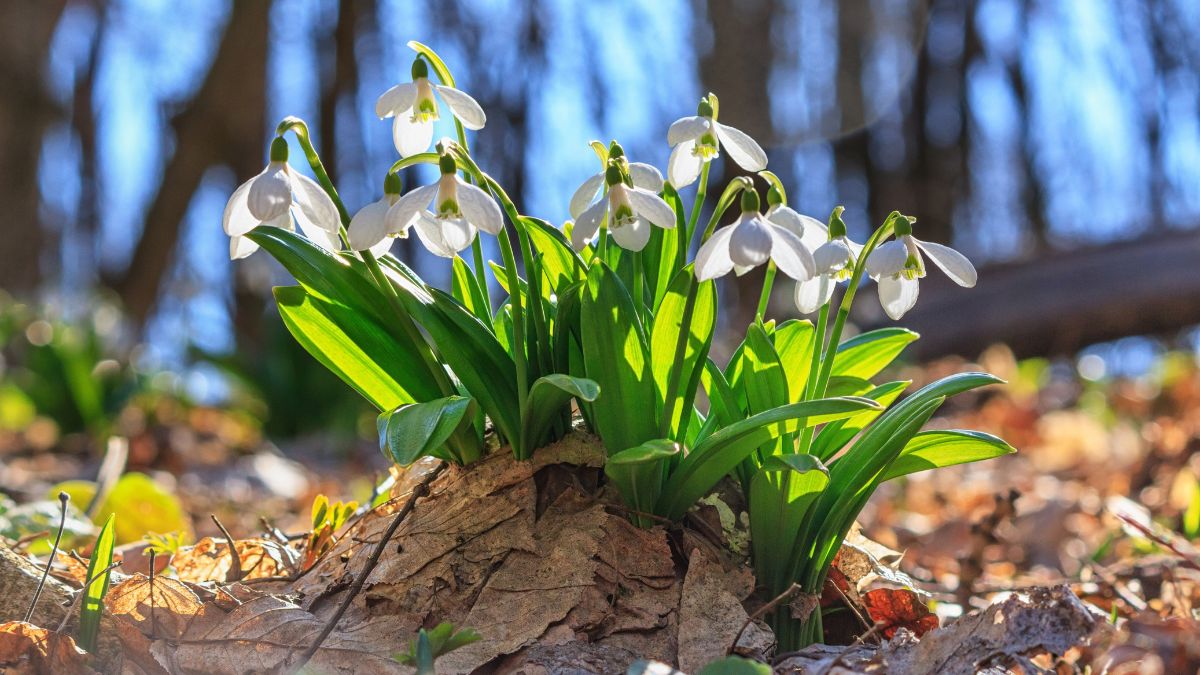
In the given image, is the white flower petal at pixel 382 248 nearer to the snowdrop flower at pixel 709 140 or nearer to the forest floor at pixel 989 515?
the snowdrop flower at pixel 709 140

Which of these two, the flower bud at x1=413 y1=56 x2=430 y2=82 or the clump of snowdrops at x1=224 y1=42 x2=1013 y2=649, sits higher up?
the flower bud at x1=413 y1=56 x2=430 y2=82

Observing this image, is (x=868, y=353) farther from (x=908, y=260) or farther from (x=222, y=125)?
(x=222, y=125)

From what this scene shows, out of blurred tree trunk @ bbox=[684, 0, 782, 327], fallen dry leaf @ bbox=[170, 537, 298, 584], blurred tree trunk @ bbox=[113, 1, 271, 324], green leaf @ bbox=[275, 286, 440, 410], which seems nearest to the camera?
green leaf @ bbox=[275, 286, 440, 410]

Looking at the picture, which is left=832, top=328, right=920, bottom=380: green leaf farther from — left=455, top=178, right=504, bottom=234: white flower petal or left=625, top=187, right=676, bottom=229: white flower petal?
left=455, top=178, right=504, bottom=234: white flower petal

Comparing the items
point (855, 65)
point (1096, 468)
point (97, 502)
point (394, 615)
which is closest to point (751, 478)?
point (394, 615)

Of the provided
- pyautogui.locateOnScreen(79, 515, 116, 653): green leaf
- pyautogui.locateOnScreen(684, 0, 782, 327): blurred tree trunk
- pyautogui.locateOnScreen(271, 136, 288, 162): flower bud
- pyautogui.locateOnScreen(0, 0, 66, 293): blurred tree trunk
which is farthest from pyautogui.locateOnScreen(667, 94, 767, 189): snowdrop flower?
pyautogui.locateOnScreen(0, 0, 66, 293): blurred tree trunk
